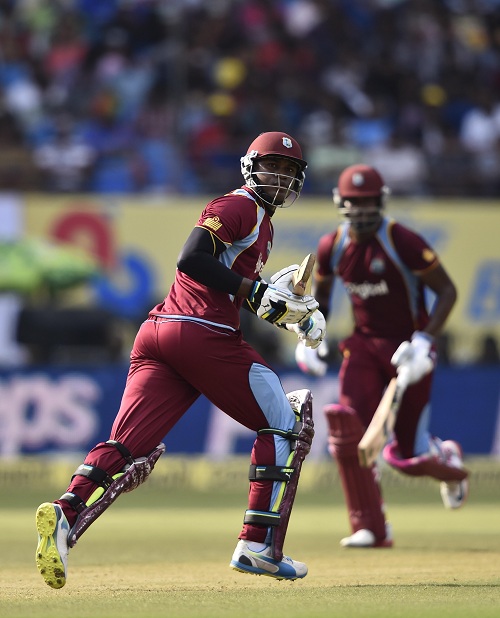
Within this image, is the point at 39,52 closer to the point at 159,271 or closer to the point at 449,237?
the point at 159,271

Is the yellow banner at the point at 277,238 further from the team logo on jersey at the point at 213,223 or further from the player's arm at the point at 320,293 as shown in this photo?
the team logo on jersey at the point at 213,223

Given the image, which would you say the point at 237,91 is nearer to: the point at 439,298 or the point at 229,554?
the point at 439,298

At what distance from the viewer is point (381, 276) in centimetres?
748

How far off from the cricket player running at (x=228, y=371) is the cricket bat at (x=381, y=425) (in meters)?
1.09

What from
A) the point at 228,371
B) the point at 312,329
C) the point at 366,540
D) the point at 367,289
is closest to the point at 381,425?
the point at 366,540

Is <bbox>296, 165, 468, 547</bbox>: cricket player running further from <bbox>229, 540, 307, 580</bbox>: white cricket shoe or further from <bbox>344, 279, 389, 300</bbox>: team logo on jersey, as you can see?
<bbox>229, 540, 307, 580</bbox>: white cricket shoe

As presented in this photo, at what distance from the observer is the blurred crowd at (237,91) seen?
13.6m

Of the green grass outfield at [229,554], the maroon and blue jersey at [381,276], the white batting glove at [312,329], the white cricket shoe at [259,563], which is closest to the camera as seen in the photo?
the green grass outfield at [229,554]

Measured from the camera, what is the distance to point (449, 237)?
13.9m

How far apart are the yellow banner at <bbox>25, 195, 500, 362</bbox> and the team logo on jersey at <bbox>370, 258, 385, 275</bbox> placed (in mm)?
5995

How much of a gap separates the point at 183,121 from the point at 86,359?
2.83 m

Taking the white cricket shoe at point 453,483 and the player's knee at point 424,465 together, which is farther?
the white cricket shoe at point 453,483

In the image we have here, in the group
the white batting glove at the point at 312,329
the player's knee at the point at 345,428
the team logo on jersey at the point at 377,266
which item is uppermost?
the team logo on jersey at the point at 377,266

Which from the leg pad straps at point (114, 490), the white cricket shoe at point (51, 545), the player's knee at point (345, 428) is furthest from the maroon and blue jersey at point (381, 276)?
the white cricket shoe at point (51, 545)
